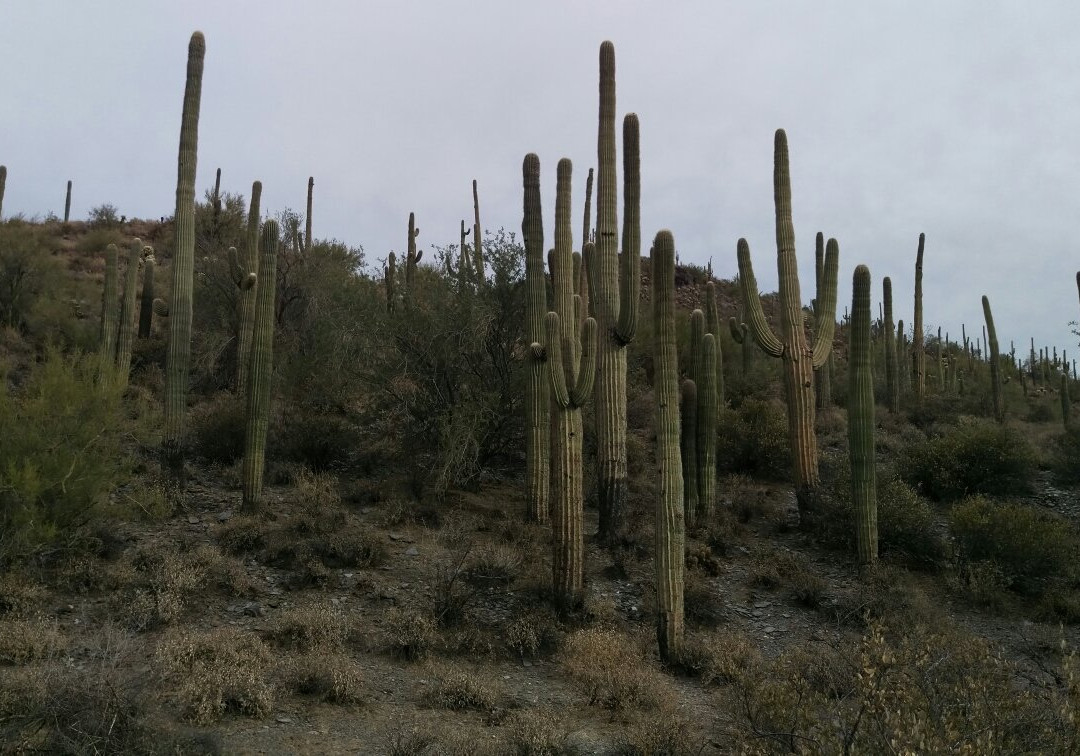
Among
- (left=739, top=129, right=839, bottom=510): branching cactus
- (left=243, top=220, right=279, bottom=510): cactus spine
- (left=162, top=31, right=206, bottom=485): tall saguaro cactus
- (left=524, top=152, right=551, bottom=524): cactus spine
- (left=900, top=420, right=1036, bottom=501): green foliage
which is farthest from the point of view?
(left=900, top=420, right=1036, bottom=501): green foliage

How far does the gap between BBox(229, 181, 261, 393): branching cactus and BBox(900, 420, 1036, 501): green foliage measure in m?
12.8

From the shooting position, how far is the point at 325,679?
Answer: 308 inches

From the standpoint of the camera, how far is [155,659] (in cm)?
752

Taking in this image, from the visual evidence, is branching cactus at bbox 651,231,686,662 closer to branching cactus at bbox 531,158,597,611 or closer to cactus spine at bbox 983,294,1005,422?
branching cactus at bbox 531,158,597,611

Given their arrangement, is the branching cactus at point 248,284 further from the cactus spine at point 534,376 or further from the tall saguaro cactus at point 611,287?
the tall saguaro cactus at point 611,287

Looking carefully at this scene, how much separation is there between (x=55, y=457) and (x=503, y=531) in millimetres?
6329

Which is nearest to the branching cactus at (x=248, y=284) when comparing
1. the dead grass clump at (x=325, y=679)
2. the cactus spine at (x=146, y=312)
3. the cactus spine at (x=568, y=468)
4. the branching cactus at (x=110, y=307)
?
the branching cactus at (x=110, y=307)

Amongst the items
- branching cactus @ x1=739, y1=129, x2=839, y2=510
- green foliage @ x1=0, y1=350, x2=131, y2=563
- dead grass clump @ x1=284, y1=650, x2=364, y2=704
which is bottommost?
dead grass clump @ x1=284, y1=650, x2=364, y2=704

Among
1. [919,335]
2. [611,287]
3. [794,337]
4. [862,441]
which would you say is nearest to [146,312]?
[611,287]

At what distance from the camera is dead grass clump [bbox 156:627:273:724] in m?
7.00

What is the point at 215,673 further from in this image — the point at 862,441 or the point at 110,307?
the point at 110,307

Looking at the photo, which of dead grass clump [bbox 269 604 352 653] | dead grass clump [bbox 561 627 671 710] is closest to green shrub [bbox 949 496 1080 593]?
dead grass clump [bbox 561 627 671 710]

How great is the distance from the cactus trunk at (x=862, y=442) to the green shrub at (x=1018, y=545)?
159 centimetres

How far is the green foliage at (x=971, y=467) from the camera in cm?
1498
